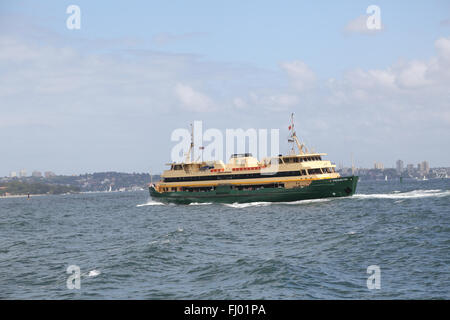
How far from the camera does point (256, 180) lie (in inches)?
2389

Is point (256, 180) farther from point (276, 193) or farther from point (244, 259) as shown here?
point (244, 259)

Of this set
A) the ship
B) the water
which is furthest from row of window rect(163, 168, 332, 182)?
the water

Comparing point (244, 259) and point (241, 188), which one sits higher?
point (241, 188)

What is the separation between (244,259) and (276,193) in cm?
3683

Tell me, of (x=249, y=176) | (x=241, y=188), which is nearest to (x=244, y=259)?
(x=249, y=176)

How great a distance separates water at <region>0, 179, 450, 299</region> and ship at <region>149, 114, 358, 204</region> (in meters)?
16.3

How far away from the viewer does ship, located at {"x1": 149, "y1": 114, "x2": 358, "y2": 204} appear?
188ft

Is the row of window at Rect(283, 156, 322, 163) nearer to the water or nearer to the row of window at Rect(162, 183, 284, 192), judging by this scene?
the row of window at Rect(162, 183, 284, 192)

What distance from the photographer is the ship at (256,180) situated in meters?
57.3

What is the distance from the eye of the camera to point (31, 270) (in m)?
23.0

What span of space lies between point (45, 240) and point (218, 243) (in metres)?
15.6

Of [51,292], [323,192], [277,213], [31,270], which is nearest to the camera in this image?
[51,292]
